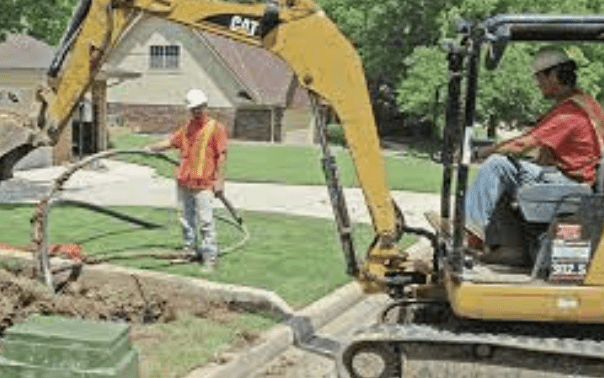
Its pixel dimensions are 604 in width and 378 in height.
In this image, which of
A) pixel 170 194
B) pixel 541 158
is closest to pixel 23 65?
pixel 170 194

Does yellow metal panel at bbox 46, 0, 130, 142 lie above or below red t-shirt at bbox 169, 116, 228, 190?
above

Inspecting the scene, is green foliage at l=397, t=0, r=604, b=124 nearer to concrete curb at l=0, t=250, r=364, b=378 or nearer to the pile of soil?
concrete curb at l=0, t=250, r=364, b=378

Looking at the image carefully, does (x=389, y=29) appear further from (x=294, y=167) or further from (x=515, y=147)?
(x=515, y=147)

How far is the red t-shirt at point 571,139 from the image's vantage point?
706 centimetres

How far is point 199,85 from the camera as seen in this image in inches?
1891

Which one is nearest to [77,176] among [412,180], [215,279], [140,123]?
[412,180]

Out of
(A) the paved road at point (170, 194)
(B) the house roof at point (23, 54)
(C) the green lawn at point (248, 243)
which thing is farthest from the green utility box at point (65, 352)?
(B) the house roof at point (23, 54)

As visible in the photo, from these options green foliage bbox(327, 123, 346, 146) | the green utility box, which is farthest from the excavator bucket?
the green utility box

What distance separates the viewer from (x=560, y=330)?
730 centimetres

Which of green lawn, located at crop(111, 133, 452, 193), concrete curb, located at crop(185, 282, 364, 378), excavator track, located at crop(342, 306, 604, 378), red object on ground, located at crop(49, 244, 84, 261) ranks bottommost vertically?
green lawn, located at crop(111, 133, 452, 193)

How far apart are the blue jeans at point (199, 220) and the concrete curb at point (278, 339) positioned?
5.00 ft

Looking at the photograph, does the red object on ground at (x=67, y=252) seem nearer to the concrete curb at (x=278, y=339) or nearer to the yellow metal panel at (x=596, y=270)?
the concrete curb at (x=278, y=339)

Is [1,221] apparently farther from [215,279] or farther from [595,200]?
[595,200]

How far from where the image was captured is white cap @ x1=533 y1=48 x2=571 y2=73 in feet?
23.7
